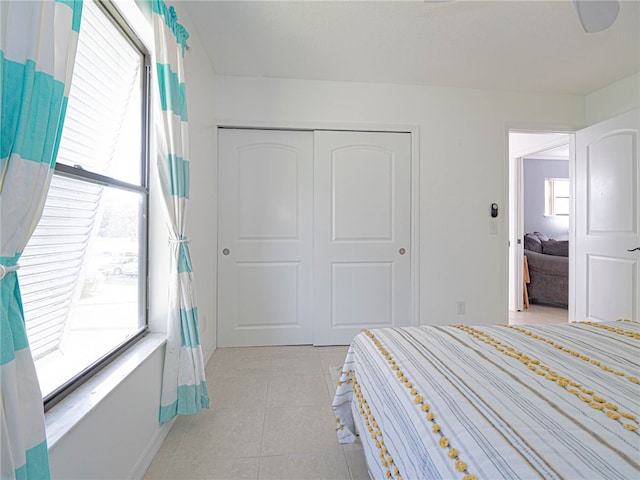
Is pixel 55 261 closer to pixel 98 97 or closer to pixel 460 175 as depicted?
pixel 98 97

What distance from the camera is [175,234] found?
5.11 ft

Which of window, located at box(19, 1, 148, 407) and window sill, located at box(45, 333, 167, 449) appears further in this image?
window, located at box(19, 1, 148, 407)

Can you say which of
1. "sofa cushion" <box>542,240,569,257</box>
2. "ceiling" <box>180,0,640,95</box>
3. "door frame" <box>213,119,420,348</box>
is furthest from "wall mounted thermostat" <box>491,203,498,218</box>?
"sofa cushion" <box>542,240,569,257</box>

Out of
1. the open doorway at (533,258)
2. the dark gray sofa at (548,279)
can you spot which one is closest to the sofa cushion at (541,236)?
the open doorway at (533,258)

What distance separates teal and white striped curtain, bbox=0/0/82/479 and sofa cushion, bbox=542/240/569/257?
6106 millimetres

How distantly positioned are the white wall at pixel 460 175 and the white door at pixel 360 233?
0.59ft

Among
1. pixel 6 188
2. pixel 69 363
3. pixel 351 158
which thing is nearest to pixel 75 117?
pixel 6 188

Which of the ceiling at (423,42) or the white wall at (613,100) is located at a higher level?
the ceiling at (423,42)

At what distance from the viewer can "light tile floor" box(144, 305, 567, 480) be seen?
1.35m

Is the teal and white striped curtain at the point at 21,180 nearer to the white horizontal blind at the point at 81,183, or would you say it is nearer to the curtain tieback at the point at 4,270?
the curtain tieback at the point at 4,270

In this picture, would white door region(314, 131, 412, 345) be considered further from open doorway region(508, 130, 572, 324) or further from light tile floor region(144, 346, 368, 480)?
open doorway region(508, 130, 572, 324)

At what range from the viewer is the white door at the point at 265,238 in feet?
9.07

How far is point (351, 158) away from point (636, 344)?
7.37ft

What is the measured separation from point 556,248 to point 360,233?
4.01 m
